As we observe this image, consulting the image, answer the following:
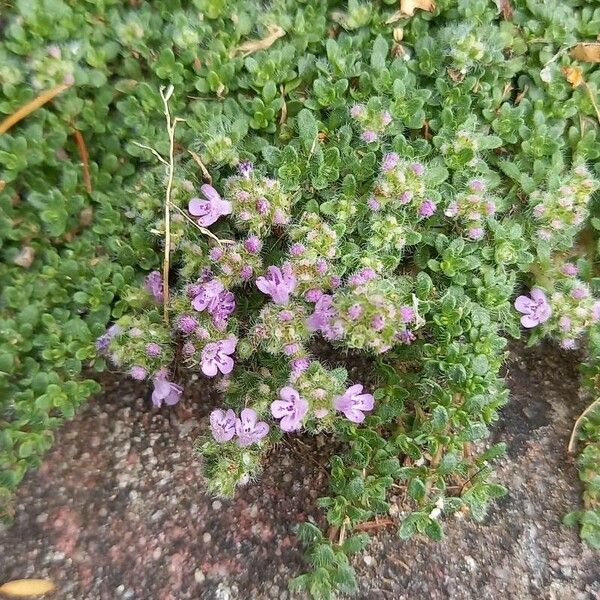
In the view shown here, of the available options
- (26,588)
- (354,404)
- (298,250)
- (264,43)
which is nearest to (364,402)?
(354,404)

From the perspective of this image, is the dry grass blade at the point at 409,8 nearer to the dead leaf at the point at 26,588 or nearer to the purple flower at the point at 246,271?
the purple flower at the point at 246,271

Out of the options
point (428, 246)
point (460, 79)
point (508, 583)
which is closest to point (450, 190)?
point (428, 246)

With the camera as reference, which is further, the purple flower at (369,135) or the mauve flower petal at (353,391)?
the purple flower at (369,135)

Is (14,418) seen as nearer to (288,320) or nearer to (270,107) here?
(288,320)

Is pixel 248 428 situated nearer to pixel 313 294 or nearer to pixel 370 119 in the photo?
pixel 313 294

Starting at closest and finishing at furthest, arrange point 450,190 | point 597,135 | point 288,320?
point 288,320
point 450,190
point 597,135

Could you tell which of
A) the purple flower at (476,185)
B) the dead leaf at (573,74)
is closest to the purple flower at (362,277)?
the purple flower at (476,185)
